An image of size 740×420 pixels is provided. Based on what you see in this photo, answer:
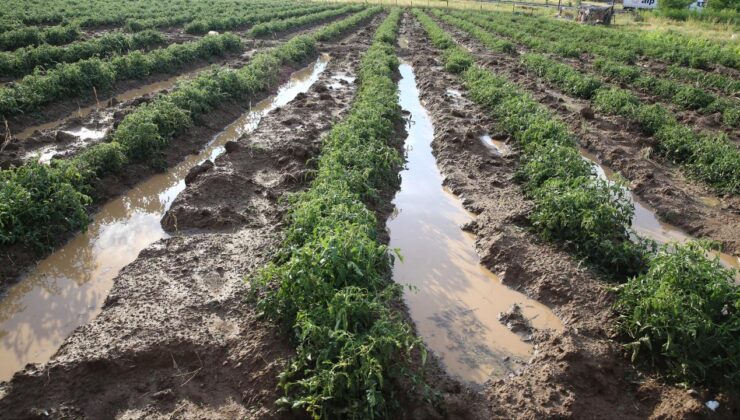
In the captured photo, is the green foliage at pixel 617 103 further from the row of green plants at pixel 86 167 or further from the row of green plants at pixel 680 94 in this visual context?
the row of green plants at pixel 86 167

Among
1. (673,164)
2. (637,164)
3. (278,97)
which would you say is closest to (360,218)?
(637,164)

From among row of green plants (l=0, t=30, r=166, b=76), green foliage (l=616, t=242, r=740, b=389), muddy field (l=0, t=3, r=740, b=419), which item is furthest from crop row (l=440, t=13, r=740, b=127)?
row of green plants (l=0, t=30, r=166, b=76)

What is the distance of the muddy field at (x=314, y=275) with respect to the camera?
14.7 ft

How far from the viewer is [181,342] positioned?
496 centimetres

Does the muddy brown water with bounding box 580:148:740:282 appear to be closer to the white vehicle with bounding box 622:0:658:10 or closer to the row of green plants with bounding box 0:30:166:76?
the row of green plants with bounding box 0:30:166:76

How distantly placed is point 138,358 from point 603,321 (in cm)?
527

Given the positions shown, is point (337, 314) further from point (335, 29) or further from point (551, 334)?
point (335, 29)

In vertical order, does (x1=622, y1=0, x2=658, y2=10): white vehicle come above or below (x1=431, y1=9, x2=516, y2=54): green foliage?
above

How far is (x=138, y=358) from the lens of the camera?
188 inches

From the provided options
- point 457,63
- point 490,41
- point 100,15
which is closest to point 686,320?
point 457,63

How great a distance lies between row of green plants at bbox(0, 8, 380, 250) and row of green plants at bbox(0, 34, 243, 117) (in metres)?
2.74

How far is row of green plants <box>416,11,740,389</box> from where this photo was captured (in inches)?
189

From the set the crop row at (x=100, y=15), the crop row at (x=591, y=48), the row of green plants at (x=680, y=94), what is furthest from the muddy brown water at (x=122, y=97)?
the crop row at (x=591, y=48)

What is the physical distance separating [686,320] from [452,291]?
270cm
